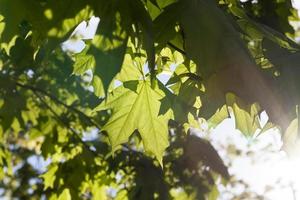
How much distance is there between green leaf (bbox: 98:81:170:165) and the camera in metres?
1.82

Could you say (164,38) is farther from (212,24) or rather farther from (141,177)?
(141,177)

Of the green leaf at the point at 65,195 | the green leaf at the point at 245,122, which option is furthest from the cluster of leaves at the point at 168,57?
the green leaf at the point at 65,195

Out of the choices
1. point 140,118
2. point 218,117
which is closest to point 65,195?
point 140,118

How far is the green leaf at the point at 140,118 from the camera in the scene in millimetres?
1824

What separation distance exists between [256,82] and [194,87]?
Result: 307mm

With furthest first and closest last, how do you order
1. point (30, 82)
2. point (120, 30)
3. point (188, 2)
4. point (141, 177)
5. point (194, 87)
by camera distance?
point (30, 82) < point (141, 177) < point (194, 87) < point (188, 2) < point (120, 30)

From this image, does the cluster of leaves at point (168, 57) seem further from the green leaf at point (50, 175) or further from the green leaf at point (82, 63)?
the green leaf at point (50, 175)

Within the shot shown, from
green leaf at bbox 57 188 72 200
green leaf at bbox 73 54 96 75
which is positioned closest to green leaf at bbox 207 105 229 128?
green leaf at bbox 73 54 96 75

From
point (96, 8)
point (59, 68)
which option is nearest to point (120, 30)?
point (96, 8)

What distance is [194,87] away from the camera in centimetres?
167

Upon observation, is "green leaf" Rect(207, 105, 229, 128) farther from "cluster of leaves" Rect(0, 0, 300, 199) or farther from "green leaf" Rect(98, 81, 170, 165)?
"green leaf" Rect(98, 81, 170, 165)

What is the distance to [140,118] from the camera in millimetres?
1878

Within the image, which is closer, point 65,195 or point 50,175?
point 65,195

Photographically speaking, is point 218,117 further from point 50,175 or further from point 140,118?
point 50,175
